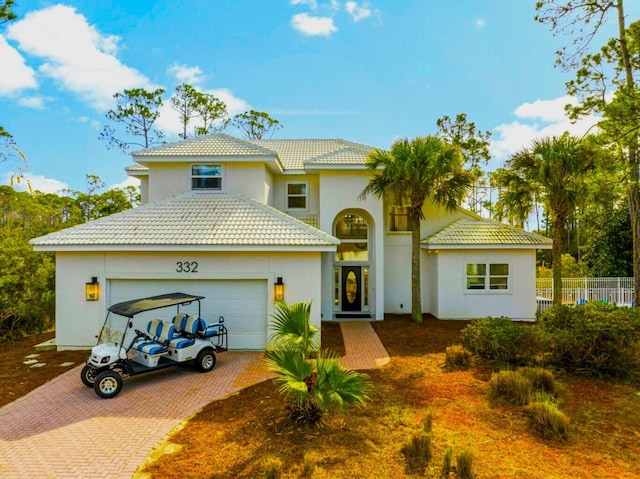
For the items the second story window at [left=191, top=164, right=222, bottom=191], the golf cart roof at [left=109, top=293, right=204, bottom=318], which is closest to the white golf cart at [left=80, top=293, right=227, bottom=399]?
the golf cart roof at [left=109, top=293, right=204, bottom=318]

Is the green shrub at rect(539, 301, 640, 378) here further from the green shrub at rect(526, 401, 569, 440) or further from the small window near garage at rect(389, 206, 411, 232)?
the small window near garage at rect(389, 206, 411, 232)

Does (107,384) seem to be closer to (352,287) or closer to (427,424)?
(427,424)


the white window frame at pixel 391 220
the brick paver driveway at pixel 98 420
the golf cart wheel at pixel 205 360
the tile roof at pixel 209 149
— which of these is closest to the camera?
the brick paver driveway at pixel 98 420

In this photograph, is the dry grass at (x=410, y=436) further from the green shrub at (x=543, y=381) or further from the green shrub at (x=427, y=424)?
the green shrub at (x=543, y=381)

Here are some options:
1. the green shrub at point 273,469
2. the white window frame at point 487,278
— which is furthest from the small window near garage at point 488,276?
the green shrub at point 273,469

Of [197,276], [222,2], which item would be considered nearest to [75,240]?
[197,276]

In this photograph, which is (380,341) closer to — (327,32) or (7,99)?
(327,32)
